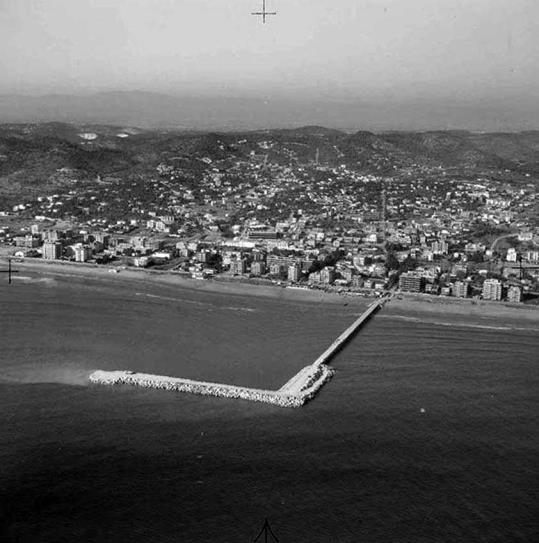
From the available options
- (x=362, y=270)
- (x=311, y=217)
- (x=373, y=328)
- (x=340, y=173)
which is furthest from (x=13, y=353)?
(x=340, y=173)

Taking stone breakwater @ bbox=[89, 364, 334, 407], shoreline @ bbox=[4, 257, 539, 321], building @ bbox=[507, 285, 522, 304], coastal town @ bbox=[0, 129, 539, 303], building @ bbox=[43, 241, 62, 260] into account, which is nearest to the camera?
stone breakwater @ bbox=[89, 364, 334, 407]

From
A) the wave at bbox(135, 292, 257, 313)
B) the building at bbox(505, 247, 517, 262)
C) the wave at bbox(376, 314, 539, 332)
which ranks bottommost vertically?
the wave at bbox(376, 314, 539, 332)

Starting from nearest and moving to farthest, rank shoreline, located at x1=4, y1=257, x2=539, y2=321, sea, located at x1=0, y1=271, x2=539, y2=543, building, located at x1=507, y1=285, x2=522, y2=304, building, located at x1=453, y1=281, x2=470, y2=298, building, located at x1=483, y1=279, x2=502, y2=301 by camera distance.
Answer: sea, located at x1=0, y1=271, x2=539, y2=543, shoreline, located at x1=4, y1=257, x2=539, y2=321, building, located at x1=507, y1=285, x2=522, y2=304, building, located at x1=483, y1=279, x2=502, y2=301, building, located at x1=453, y1=281, x2=470, y2=298

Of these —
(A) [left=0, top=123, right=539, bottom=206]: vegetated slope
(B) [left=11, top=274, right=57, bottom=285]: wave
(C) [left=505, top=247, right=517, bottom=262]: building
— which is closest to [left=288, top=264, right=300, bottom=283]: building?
(B) [left=11, top=274, right=57, bottom=285]: wave

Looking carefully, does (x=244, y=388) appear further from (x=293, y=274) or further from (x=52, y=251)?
(x=52, y=251)

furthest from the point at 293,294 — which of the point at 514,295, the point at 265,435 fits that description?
the point at 265,435

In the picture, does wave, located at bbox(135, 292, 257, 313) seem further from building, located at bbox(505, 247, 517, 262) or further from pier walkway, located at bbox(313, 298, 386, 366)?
building, located at bbox(505, 247, 517, 262)

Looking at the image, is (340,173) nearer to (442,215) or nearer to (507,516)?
(442,215)

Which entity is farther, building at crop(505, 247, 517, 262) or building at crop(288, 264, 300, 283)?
building at crop(505, 247, 517, 262)
